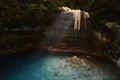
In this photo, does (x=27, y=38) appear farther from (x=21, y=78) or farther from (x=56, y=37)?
(x=21, y=78)

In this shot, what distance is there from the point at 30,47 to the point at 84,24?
21.5 feet

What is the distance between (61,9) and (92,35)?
514 cm

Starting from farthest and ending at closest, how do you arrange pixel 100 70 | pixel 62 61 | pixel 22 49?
pixel 22 49, pixel 62 61, pixel 100 70

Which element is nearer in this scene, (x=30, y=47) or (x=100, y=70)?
(x=100, y=70)

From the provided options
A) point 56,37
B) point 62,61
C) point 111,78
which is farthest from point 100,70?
point 56,37

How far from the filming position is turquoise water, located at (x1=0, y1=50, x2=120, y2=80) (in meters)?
18.1

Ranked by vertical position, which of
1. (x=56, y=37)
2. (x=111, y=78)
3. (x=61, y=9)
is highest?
(x=61, y=9)

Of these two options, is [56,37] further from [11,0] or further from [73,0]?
[11,0]

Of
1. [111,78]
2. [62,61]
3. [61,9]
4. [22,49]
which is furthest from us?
[61,9]

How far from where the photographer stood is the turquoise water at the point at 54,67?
18125 millimetres

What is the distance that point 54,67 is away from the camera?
19.9 meters

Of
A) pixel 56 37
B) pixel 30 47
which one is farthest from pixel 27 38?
pixel 56 37

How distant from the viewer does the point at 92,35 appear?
2455 cm

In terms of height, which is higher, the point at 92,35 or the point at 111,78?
the point at 92,35
